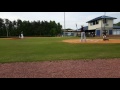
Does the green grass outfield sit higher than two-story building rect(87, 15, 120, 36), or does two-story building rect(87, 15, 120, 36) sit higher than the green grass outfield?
two-story building rect(87, 15, 120, 36)

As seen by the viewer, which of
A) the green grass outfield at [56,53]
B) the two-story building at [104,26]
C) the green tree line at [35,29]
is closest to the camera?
the green grass outfield at [56,53]

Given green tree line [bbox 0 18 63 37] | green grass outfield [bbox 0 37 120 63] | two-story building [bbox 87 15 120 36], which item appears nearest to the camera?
green grass outfield [bbox 0 37 120 63]

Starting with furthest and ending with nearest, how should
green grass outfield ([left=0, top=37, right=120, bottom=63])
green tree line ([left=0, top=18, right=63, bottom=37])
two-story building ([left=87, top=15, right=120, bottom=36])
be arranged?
green tree line ([left=0, top=18, right=63, bottom=37])
two-story building ([left=87, top=15, right=120, bottom=36])
green grass outfield ([left=0, top=37, right=120, bottom=63])

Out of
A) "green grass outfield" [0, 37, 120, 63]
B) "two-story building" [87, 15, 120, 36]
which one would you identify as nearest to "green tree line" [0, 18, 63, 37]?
"two-story building" [87, 15, 120, 36]

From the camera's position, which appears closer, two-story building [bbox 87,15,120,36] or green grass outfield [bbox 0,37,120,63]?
green grass outfield [bbox 0,37,120,63]

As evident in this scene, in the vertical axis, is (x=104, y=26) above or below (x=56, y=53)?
above

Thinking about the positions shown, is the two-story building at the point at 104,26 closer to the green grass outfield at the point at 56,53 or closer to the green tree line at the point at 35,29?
the green tree line at the point at 35,29

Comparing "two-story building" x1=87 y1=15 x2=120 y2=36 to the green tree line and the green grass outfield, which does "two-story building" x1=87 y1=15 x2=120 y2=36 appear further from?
the green grass outfield

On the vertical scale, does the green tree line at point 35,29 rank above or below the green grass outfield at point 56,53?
above

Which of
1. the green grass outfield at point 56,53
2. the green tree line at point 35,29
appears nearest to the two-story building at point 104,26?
the green tree line at point 35,29

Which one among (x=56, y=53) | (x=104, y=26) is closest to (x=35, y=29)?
(x=104, y=26)

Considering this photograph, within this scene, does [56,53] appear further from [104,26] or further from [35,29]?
[35,29]

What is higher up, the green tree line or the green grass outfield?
the green tree line
